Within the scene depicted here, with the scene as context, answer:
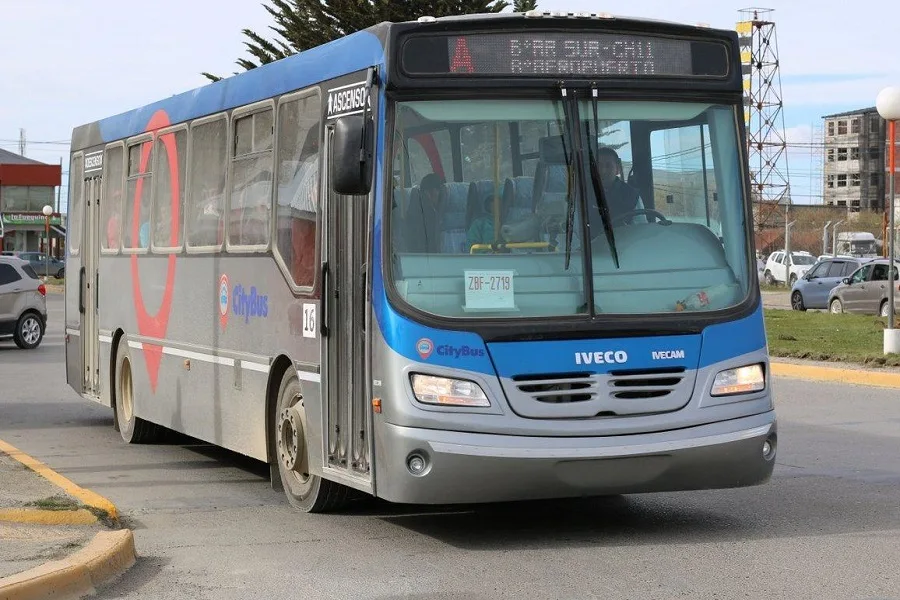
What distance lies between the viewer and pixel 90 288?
1479 cm

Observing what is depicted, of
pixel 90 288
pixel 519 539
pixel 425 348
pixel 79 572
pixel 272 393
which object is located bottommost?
pixel 519 539

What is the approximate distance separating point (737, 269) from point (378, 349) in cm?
208

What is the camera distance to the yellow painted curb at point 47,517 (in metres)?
8.25

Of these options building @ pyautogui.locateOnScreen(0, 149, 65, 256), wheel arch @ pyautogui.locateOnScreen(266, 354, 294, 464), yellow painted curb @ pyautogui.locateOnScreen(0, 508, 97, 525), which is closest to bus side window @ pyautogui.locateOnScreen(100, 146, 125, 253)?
wheel arch @ pyautogui.locateOnScreen(266, 354, 294, 464)

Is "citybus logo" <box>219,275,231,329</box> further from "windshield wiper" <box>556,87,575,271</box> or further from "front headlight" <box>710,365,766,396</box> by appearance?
"front headlight" <box>710,365,766,396</box>

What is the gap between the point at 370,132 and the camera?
820 centimetres

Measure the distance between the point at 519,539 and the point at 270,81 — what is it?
12.1 ft

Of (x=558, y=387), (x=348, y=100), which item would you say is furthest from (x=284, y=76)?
(x=558, y=387)

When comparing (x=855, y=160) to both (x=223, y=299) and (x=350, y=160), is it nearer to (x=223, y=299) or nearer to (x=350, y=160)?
(x=223, y=299)

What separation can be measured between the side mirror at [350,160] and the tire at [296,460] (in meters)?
1.68

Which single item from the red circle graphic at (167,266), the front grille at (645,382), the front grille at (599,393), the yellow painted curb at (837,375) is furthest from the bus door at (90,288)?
the yellow painted curb at (837,375)

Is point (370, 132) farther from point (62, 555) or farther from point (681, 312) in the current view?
point (62, 555)

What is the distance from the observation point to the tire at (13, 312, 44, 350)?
28.6 meters

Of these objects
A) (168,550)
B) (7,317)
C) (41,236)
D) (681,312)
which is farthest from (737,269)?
(41,236)
